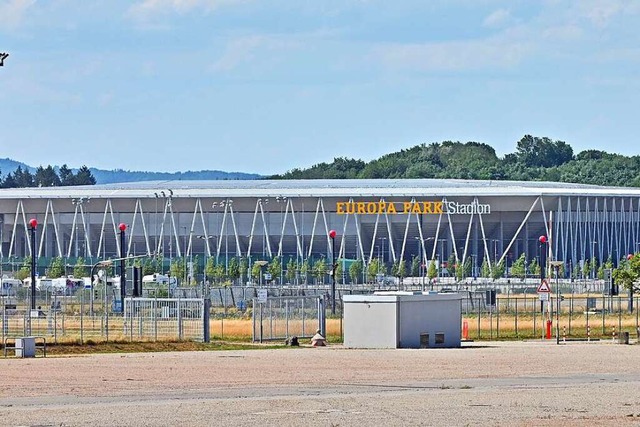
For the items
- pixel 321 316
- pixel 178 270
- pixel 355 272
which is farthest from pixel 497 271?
pixel 321 316

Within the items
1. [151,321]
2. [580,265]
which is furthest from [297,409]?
[580,265]

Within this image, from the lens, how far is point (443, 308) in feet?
195

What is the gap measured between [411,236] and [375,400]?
432 feet

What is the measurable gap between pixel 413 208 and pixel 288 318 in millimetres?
89139

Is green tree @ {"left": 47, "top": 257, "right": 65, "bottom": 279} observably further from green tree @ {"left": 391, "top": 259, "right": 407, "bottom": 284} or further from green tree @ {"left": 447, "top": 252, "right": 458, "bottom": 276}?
green tree @ {"left": 447, "top": 252, "right": 458, "bottom": 276}

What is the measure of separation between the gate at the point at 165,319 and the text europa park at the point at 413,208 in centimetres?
8772

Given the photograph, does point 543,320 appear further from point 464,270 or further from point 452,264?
point 452,264

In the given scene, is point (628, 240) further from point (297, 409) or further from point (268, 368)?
point (297, 409)

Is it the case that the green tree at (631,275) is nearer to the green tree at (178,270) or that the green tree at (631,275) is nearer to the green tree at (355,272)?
the green tree at (178,270)

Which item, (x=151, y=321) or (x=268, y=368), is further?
(x=151, y=321)

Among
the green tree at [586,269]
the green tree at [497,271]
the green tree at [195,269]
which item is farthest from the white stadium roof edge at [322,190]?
the green tree at [195,269]

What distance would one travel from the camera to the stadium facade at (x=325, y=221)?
509 feet

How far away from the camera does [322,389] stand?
108 ft

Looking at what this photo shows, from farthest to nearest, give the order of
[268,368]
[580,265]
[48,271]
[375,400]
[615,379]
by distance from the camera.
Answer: [580,265], [48,271], [268,368], [615,379], [375,400]
